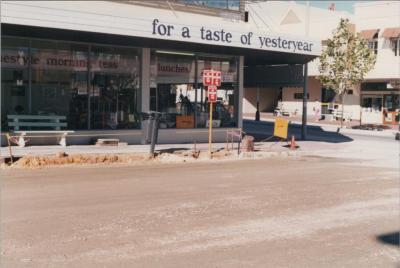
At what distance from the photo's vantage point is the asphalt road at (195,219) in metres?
6.66

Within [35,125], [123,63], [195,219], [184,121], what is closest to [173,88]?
[184,121]

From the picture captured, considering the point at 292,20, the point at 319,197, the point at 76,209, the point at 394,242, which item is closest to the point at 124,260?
the point at 76,209

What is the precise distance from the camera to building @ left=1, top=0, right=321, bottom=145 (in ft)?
55.8

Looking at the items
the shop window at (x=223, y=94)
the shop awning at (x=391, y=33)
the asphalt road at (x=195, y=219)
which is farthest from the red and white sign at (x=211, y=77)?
the shop awning at (x=391, y=33)

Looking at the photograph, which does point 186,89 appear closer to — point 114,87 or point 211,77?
point 114,87

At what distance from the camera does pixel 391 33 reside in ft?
132

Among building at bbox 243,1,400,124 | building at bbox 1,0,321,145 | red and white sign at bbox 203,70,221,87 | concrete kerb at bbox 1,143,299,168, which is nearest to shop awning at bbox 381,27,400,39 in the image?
building at bbox 243,1,400,124

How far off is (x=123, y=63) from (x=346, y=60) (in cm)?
2174

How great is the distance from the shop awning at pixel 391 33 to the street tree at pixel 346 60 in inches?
126

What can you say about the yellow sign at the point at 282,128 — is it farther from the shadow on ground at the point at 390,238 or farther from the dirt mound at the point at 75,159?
the shadow on ground at the point at 390,238

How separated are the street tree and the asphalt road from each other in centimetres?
2391

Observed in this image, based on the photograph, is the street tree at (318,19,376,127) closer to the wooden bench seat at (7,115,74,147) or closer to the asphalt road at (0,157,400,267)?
the wooden bench seat at (7,115,74,147)

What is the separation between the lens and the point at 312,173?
1481 centimetres

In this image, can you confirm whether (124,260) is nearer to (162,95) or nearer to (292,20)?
(162,95)
